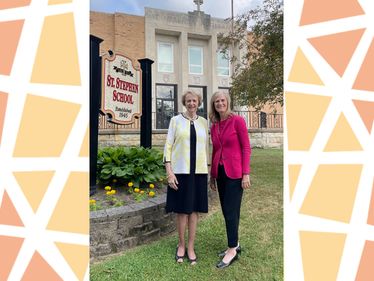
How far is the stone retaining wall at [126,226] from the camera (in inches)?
120

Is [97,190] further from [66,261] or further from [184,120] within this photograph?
[66,261]

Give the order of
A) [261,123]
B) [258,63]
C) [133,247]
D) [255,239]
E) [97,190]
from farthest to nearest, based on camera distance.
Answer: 1. [261,123]
2. [258,63]
3. [97,190]
4. [255,239]
5. [133,247]

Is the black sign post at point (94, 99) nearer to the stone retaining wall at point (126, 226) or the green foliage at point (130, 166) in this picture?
the green foliage at point (130, 166)

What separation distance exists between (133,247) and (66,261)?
4.90 feet

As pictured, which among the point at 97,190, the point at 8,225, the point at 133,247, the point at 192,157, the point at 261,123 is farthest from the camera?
the point at 261,123

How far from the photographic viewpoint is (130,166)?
166 inches

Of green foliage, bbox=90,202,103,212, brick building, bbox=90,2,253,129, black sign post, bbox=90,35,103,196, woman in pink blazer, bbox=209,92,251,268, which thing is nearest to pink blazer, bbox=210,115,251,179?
woman in pink blazer, bbox=209,92,251,268

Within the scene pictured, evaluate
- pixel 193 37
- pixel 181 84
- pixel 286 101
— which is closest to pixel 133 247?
pixel 286 101

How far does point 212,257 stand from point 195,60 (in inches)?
651

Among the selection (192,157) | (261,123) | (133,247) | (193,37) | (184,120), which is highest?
(193,37)

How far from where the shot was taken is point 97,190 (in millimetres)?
4062

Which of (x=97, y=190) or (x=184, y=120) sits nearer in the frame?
(x=184, y=120)

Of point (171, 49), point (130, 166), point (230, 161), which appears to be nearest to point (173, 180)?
point (230, 161)

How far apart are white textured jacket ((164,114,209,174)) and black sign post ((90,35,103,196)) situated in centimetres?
143
